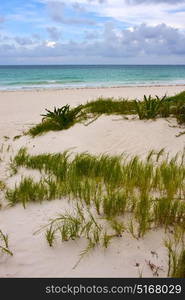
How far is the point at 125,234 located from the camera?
270 cm

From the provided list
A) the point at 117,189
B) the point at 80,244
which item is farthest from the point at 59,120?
the point at 80,244

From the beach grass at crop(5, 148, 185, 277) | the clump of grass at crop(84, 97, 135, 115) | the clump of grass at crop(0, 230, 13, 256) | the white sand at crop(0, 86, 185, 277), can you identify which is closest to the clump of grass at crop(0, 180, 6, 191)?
the white sand at crop(0, 86, 185, 277)

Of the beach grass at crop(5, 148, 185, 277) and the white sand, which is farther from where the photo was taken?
the beach grass at crop(5, 148, 185, 277)

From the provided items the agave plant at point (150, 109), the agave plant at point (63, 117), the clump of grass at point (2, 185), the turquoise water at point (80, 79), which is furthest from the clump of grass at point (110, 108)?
the turquoise water at point (80, 79)

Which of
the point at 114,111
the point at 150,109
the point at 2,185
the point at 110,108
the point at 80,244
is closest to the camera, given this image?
the point at 80,244

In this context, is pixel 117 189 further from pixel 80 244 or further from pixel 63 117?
pixel 63 117

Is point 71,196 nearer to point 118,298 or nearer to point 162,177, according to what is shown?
point 162,177

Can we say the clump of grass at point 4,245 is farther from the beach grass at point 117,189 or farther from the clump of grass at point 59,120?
the clump of grass at point 59,120

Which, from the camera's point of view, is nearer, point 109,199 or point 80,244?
point 80,244

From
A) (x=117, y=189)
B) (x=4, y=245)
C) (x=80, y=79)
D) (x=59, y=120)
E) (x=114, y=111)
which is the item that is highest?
(x=80, y=79)

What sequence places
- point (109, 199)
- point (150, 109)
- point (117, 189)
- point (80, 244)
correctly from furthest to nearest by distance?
point (150, 109) → point (117, 189) → point (109, 199) → point (80, 244)

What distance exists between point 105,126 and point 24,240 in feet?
13.0

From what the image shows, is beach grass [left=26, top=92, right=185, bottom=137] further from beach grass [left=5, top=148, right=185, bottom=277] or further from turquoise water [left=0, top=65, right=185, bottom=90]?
turquoise water [left=0, top=65, right=185, bottom=90]

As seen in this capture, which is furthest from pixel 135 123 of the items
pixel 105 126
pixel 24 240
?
pixel 24 240
